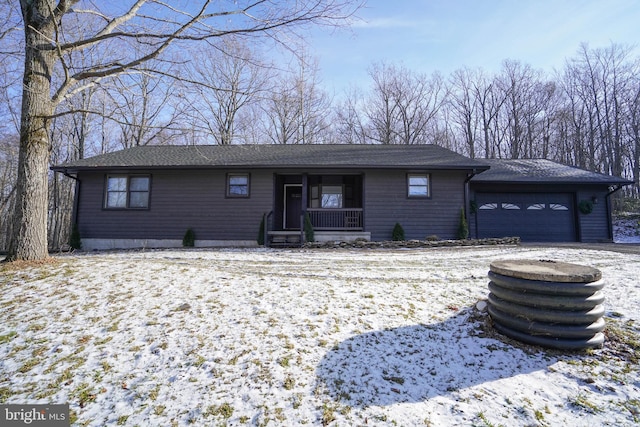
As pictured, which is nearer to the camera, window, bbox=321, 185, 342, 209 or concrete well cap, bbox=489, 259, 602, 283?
concrete well cap, bbox=489, 259, 602, 283

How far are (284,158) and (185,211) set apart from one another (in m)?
4.20

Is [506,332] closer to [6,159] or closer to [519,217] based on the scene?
[519,217]

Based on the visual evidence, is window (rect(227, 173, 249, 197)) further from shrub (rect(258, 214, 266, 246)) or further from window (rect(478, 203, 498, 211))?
window (rect(478, 203, 498, 211))

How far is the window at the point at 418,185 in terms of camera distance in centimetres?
1091

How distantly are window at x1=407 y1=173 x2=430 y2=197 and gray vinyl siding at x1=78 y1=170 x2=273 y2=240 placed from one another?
518cm

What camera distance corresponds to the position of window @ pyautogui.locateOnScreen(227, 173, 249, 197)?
36.3ft

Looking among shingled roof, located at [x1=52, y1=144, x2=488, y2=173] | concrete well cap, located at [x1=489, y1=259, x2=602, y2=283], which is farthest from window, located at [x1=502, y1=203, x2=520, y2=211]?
concrete well cap, located at [x1=489, y1=259, x2=602, y2=283]

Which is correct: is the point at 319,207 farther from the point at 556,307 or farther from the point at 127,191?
the point at 556,307

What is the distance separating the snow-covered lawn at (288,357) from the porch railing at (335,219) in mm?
6249

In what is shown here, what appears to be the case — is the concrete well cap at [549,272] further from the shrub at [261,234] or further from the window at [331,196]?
the window at [331,196]

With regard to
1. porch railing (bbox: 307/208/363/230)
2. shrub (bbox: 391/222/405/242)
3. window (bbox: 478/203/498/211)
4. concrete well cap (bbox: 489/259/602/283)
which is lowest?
concrete well cap (bbox: 489/259/602/283)

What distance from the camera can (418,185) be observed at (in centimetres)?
1093

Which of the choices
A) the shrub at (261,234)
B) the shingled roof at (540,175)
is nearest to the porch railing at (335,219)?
the shrub at (261,234)

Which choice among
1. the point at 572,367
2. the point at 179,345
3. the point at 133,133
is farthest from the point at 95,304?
the point at 133,133
